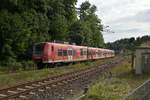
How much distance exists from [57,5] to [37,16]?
450 inches

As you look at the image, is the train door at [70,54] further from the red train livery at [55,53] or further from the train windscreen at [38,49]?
the train windscreen at [38,49]

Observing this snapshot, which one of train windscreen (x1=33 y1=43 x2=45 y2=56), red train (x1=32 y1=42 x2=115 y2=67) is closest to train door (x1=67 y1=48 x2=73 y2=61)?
red train (x1=32 y1=42 x2=115 y2=67)

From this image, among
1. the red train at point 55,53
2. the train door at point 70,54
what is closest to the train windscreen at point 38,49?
the red train at point 55,53

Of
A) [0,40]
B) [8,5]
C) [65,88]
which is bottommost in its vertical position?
[65,88]

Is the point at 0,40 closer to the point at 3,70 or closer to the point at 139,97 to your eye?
the point at 3,70

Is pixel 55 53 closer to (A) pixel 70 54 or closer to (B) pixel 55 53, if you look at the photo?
(B) pixel 55 53

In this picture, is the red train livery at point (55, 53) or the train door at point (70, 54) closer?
the red train livery at point (55, 53)

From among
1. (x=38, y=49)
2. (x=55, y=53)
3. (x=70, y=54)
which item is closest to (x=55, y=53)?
(x=55, y=53)

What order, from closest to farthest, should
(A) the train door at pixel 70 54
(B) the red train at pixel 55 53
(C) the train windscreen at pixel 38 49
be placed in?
(B) the red train at pixel 55 53 → (C) the train windscreen at pixel 38 49 → (A) the train door at pixel 70 54

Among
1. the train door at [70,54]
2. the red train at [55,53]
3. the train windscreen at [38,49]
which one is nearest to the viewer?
the red train at [55,53]

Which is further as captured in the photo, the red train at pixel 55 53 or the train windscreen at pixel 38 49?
the train windscreen at pixel 38 49

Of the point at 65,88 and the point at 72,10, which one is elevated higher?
the point at 72,10

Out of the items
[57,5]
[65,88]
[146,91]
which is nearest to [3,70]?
[65,88]

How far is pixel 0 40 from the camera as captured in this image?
42.4 m
